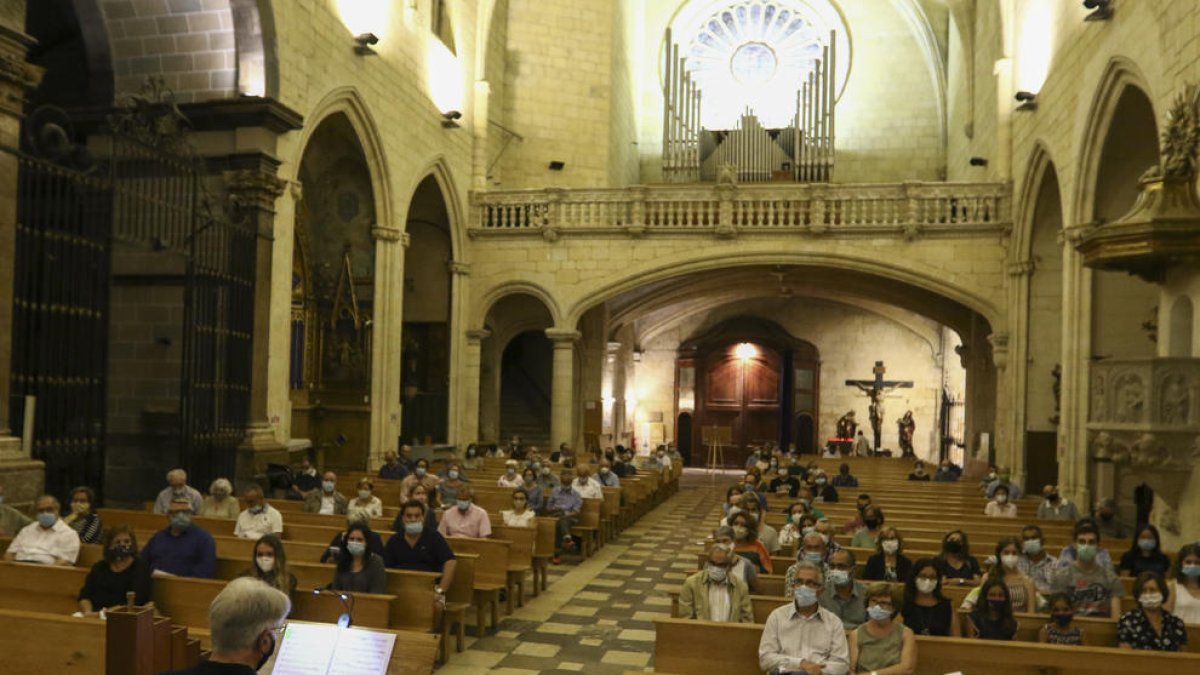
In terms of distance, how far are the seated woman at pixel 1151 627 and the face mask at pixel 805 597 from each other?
1794 millimetres

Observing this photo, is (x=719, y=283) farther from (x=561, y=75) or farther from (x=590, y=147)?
(x=561, y=75)

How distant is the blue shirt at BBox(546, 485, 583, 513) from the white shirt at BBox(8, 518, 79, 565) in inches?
212

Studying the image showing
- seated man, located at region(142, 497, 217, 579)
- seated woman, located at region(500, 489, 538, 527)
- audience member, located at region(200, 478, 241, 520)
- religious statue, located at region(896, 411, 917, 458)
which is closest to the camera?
seated man, located at region(142, 497, 217, 579)

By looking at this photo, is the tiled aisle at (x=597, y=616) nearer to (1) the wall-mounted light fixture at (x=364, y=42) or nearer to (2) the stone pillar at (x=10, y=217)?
(2) the stone pillar at (x=10, y=217)

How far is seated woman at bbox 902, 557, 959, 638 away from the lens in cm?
543

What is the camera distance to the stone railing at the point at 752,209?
1730 centimetres

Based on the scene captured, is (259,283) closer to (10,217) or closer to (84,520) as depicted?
(10,217)

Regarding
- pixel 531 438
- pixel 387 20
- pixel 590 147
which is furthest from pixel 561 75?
pixel 531 438

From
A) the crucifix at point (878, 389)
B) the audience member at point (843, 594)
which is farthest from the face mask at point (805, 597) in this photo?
the crucifix at point (878, 389)

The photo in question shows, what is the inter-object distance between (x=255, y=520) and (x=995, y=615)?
5.41 meters

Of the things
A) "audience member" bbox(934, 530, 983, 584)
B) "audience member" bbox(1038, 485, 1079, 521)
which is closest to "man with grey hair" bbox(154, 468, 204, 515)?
"audience member" bbox(934, 530, 983, 584)

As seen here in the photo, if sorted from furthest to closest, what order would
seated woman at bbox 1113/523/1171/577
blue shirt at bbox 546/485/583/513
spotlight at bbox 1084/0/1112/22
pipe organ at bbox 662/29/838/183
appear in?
pipe organ at bbox 662/29/838/183 → spotlight at bbox 1084/0/1112/22 → blue shirt at bbox 546/485/583/513 → seated woman at bbox 1113/523/1171/577

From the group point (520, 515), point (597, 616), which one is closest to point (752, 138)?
point (520, 515)

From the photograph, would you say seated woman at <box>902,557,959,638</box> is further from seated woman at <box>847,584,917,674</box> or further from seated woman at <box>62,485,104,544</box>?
seated woman at <box>62,485,104,544</box>
